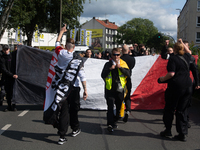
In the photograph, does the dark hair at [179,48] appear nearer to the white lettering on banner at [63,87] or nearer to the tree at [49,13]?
the white lettering on banner at [63,87]

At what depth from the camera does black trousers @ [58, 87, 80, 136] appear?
183 inches

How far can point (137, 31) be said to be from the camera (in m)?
93.1

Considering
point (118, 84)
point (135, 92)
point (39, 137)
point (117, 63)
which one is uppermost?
point (117, 63)

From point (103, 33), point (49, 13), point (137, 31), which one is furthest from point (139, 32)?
point (49, 13)

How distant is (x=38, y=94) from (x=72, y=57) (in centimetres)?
356

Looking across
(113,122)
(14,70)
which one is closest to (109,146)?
(113,122)

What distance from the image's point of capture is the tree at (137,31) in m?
91.9

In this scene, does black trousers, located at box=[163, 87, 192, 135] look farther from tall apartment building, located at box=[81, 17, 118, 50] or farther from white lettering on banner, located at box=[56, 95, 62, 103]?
tall apartment building, located at box=[81, 17, 118, 50]

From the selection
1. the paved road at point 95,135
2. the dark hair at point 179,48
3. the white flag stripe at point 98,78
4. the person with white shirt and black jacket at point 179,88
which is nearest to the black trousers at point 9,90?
the paved road at point 95,135

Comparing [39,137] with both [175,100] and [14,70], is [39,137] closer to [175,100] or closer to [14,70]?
[175,100]

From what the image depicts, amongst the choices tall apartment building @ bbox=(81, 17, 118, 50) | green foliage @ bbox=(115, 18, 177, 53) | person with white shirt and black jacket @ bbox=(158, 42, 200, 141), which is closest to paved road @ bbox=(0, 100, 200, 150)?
person with white shirt and black jacket @ bbox=(158, 42, 200, 141)

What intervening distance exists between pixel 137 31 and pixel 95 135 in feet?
297

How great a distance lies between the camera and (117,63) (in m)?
5.24

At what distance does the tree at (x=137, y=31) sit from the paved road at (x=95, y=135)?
282ft
